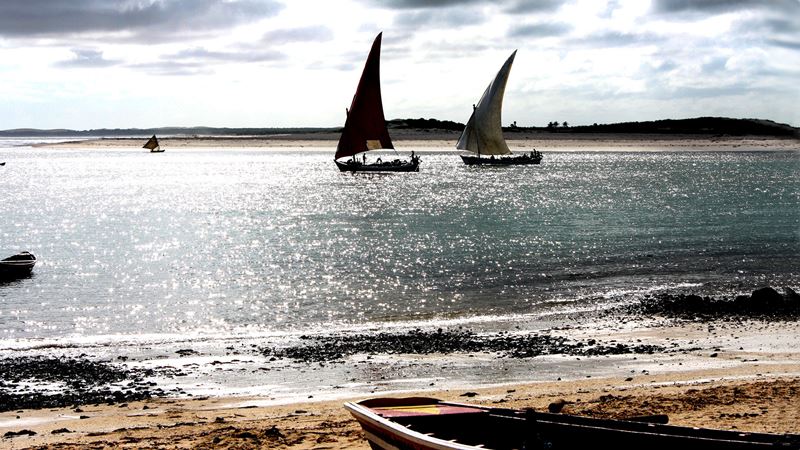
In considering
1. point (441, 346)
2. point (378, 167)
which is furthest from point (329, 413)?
point (378, 167)

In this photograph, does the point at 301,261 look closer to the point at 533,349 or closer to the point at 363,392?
the point at 533,349

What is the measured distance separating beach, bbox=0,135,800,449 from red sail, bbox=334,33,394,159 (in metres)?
37.8

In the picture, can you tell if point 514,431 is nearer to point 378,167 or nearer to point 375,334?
point 375,334

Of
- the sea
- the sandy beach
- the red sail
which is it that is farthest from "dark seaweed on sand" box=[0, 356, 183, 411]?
the red sail

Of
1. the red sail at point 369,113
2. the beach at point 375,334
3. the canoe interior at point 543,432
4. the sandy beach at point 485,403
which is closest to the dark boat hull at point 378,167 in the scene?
the red sail at point 369,113

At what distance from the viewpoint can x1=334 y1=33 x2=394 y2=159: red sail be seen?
290 ft

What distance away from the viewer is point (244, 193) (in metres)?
92.3

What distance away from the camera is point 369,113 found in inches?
3568

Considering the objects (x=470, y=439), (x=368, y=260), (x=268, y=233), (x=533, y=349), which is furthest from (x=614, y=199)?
(x=470, y=439)

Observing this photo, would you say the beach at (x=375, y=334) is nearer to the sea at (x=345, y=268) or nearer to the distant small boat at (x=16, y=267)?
the sea at (x=345, y=268)

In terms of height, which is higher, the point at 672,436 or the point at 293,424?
the point at 672,436

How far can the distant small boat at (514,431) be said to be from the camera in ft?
33.0

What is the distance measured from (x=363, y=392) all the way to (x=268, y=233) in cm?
3630

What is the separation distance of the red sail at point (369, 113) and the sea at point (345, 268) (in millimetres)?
8194
